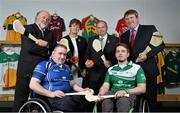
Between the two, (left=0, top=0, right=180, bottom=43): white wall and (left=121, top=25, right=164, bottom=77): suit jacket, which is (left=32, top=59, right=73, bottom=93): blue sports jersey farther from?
(left=0, top=0, right=180, bottom=43): white wall

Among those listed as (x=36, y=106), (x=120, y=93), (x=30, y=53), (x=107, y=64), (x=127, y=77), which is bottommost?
(x=36, y=106)

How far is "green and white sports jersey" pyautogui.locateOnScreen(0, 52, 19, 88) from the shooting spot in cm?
507

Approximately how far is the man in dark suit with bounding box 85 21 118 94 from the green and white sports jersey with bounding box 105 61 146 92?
1.59 ft

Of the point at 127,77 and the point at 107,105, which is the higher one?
the point at 127,77

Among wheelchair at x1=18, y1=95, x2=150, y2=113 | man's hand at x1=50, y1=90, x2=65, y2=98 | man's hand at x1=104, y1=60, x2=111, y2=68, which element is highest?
man's hand at x1=104, y1=60, x2=111, y2=68

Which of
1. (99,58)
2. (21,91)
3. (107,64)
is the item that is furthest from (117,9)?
(21,91)

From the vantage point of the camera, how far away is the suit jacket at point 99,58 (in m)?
3.25

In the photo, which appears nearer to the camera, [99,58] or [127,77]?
[127,77]

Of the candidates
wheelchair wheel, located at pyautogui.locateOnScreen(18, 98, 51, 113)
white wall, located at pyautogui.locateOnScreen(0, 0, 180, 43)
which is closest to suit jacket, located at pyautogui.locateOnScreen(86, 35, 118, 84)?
wheelchair wheel, located at pyautogui.locateOnScreen(18, 98, 51, 113)

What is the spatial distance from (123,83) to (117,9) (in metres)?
2.99

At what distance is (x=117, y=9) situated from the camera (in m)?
5.42

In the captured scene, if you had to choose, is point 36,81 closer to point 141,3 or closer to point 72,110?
point 72,110

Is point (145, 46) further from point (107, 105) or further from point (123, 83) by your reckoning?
point (107, 105)

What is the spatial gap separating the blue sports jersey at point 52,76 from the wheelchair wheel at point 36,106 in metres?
0.20
